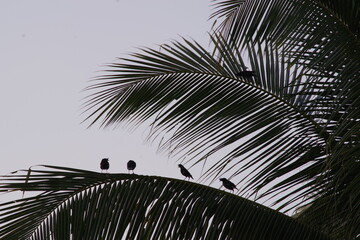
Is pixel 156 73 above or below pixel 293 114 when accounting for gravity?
above

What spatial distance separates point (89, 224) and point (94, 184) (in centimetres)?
26

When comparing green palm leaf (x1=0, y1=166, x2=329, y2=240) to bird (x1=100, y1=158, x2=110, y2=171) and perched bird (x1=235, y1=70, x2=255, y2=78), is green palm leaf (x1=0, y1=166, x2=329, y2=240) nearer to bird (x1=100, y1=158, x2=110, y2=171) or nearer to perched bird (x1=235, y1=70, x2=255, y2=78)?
perched bird (x1=235, y1=70, x2=255, y2=78)

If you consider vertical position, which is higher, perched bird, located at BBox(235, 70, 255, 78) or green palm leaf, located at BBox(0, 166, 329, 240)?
perched bird, located at BBox(235, 70, 255, 78)

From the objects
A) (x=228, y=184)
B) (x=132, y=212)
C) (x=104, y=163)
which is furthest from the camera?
(x=104, y=163)

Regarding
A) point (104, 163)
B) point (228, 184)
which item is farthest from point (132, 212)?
point (104, 163)

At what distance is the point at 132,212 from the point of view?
11.5 ft

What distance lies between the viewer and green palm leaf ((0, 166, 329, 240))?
3.46m

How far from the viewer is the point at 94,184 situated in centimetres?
365

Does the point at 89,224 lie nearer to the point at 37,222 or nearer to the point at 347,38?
the point at 37,222

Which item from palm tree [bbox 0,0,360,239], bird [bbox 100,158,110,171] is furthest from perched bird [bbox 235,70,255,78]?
bird [bbox 100,158,110,171]

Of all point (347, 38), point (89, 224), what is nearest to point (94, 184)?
point (89, 224)

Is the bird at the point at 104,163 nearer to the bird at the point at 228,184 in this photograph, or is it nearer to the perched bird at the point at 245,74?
the bird at the point at 228,184

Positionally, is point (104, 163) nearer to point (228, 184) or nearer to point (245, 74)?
point (228, 184)

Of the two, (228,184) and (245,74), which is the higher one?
(245,74)
